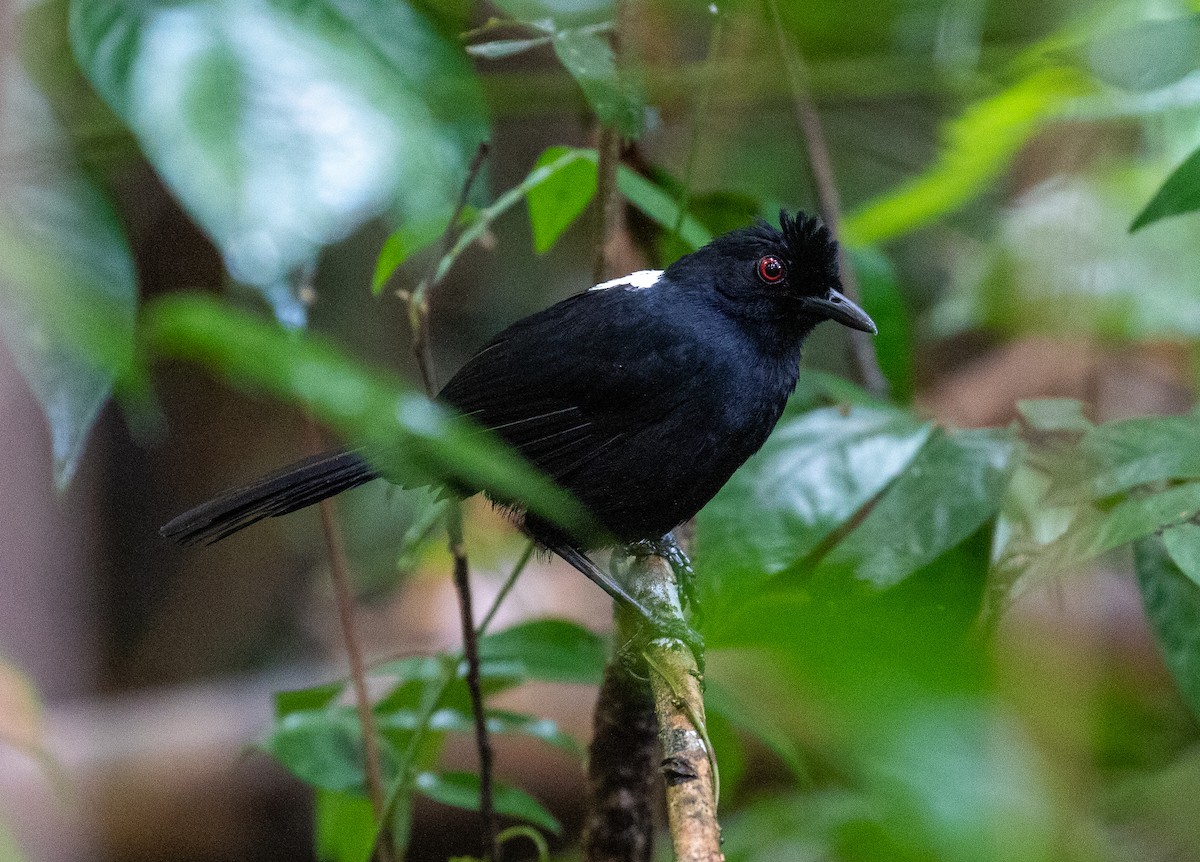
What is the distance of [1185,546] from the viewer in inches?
65.2

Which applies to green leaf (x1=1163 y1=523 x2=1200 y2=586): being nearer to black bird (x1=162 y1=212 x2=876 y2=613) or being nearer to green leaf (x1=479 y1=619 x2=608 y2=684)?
black bird (x1=162 y1=212 x2=876 y2=613)

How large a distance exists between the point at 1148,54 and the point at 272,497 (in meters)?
2.11

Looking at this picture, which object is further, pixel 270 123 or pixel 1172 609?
pixel 1172 609

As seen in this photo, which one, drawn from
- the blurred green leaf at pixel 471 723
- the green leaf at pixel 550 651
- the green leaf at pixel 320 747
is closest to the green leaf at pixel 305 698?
the green leaf at pixel 320 747

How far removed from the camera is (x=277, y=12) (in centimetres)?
115

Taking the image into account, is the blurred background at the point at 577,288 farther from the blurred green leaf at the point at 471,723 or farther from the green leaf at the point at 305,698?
the blurred green leaf at the point at 471,723

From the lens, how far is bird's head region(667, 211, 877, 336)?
2971 mm

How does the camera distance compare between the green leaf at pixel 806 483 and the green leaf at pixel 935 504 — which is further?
the green leaf at pixel 806 483

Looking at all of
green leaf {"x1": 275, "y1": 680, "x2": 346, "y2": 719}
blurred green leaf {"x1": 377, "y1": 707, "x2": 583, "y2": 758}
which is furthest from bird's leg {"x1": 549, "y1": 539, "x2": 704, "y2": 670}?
green leaf {"x1": 275, "y1": 680, "x2": 346, "y2": 719}

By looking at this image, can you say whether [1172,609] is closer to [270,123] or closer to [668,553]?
[668,553]

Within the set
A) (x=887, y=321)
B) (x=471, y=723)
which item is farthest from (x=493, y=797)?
(x=887, y=321)

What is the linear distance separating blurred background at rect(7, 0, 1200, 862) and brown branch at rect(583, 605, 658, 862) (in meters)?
0.20

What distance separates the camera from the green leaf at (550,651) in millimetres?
2627

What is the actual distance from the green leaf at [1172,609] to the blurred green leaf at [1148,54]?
2.97ft
